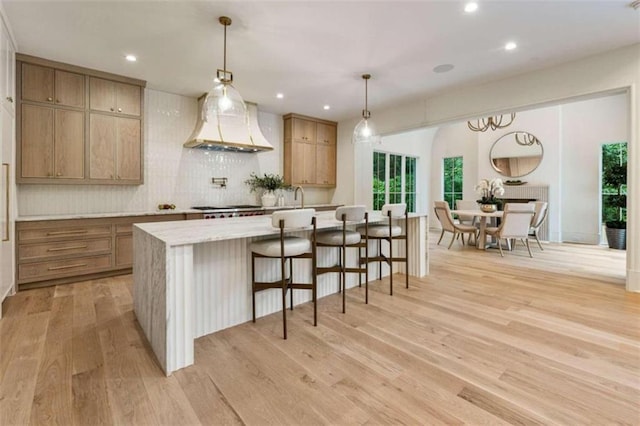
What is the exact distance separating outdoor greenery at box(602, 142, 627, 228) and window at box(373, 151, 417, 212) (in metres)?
3.88

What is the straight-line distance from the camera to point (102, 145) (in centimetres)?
409

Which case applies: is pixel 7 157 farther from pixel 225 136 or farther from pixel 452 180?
pixel 452 180

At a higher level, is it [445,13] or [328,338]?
[445,13]

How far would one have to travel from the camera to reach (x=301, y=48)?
11.2ft

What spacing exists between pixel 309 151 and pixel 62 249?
4.27 m

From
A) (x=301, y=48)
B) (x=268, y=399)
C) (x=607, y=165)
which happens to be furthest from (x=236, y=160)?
(x=607, y=165)

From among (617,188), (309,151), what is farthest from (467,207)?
(309,151)

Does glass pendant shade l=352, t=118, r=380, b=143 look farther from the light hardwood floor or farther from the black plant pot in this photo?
the black plant pot

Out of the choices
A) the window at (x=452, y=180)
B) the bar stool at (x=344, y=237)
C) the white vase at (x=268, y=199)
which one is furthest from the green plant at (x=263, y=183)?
the window at (x=452, y=180)

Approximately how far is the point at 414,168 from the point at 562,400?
7753 millimetres

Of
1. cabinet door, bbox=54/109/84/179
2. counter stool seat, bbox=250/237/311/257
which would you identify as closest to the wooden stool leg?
counter stool seat, bbox=250/237/311/257

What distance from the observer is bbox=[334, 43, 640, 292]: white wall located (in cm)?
342

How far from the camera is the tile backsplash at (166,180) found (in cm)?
411

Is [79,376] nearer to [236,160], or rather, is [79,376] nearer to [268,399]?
[268,399]
